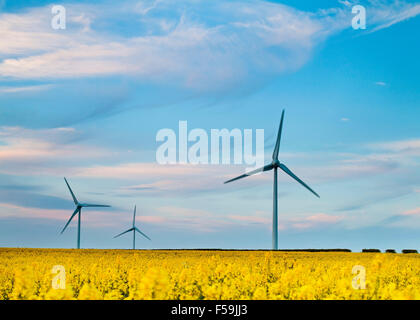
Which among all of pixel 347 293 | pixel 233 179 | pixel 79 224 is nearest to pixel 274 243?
pixel 233 179

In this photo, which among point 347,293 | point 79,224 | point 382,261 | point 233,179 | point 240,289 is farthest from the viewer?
point 79,224

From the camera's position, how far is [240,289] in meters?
13.6

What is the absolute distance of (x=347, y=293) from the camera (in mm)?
11953
